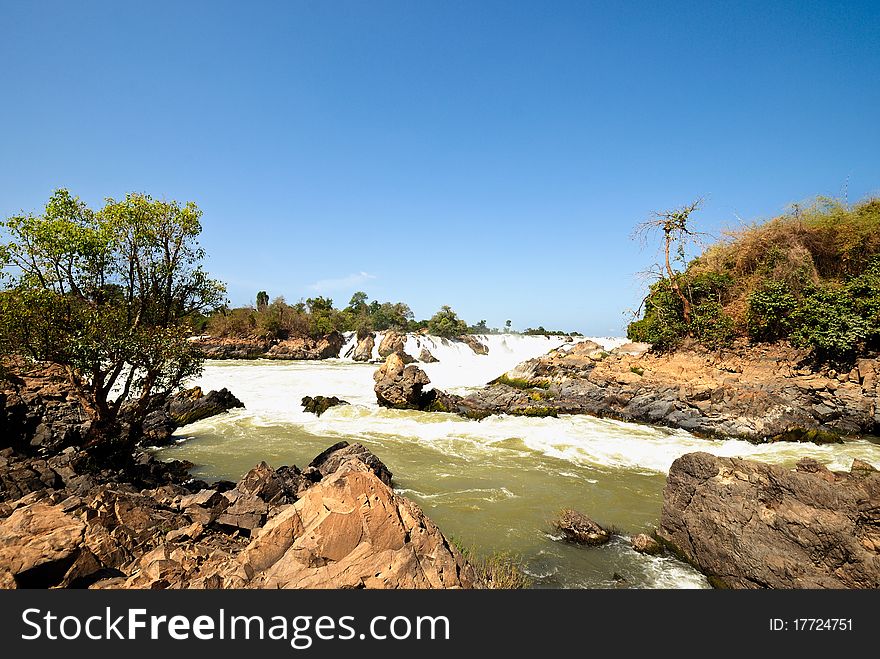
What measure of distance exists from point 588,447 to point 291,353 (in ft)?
164

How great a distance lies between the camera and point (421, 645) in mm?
3227

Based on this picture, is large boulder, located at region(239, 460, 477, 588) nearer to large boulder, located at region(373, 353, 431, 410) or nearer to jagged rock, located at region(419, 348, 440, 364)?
large boulder, located at region(373, 353, 431, 410)

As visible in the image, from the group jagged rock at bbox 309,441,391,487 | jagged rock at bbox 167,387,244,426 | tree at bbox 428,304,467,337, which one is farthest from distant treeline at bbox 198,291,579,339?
jagged rock at bbox 309,441,391,487

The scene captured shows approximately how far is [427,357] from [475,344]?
33.1 feet

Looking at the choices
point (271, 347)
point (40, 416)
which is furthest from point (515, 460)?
point (271, 347)

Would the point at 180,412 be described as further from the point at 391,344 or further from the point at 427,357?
the point at 391,344

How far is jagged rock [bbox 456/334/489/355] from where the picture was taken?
57281mm

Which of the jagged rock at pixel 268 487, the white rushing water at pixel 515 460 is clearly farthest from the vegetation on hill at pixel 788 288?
the jagged rock at pixel 268 487

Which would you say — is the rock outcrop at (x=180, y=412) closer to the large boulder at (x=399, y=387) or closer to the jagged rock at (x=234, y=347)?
the large boulder at (x=399, y=387)

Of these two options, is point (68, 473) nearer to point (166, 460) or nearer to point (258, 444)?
point (166, 460)

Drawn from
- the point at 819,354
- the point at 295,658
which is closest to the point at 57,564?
the point at 295,658

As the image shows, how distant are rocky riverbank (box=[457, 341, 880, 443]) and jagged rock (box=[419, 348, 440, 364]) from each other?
25841 mm

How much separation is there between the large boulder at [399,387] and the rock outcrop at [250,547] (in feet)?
53.8

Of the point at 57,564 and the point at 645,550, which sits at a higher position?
the point at 57,564
